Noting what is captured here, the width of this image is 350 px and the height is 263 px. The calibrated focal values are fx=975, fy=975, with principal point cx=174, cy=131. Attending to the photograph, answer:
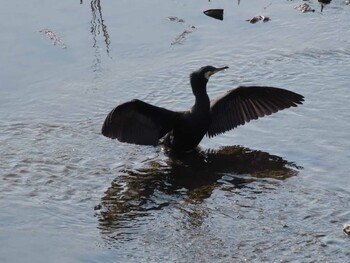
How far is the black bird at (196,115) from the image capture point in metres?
9.94

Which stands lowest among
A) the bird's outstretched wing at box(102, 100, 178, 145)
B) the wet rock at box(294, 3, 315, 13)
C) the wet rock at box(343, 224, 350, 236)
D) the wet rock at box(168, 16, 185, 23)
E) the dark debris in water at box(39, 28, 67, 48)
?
the wet rock at box(343, 224, 350, 236)

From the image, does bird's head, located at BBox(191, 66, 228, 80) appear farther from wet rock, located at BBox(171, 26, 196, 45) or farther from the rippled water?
wet rock, located at BBox(171, 26, 196, 45)

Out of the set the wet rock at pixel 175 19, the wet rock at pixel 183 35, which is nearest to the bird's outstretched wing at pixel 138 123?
the wet rock at pixel 183 35

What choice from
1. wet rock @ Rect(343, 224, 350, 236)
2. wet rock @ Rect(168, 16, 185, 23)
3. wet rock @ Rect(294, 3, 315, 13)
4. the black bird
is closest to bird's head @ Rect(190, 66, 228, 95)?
the black bird

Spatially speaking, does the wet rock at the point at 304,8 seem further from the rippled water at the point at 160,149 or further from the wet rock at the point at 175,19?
the wet rock at the point at 175,19

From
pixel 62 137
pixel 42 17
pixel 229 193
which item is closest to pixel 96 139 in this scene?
pixel 62 137

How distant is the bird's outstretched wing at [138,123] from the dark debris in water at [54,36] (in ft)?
9.74

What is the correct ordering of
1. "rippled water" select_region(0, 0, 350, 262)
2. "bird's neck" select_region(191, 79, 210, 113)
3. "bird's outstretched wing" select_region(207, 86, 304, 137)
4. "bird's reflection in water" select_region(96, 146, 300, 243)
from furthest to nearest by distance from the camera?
"bird's outstretched wing" select_region(207, 86, 304, 137), "bird's neck" select_region(191, 79, 210, 113), "bird's reflection in water" select_region(96, 146, 300, 243), "rippled water" select_region(0, 0, 350, 262)

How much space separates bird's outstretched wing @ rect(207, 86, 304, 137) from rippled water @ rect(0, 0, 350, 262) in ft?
0.52

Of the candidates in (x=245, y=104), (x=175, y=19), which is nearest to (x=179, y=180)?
(x=245, y=104)

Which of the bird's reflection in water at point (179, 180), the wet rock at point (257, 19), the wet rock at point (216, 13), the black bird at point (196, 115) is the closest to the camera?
the bird's reflection in water at point (179, 180)

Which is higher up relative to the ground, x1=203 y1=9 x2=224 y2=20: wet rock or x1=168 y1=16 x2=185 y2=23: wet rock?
x1=203 y1=9 x2=224 y2=20: wet rock

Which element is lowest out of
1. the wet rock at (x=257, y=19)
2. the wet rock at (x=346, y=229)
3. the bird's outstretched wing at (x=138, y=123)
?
the wet rock at (x=346, y=229)

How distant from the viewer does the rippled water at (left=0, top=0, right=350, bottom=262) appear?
8.09m
